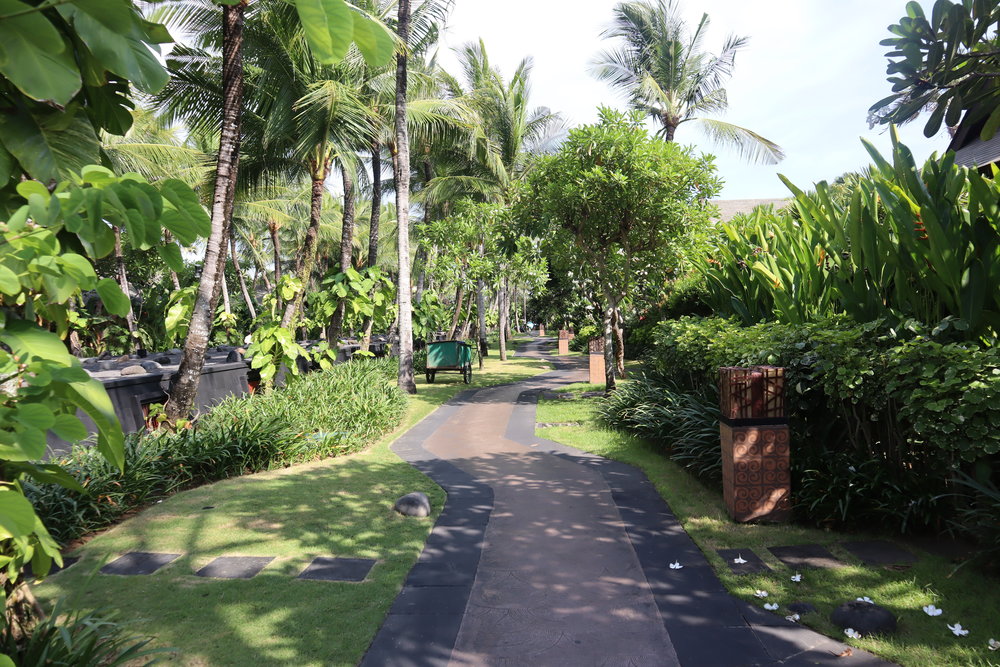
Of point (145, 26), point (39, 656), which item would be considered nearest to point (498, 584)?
point (39, 656)

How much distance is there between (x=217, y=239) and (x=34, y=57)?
23.4ft

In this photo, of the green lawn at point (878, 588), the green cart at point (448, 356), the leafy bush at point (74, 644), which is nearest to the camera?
→ the leafy bush at point (74, 644)

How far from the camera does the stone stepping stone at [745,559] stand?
4.12 meters

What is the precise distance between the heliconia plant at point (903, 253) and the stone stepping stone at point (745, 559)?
2.05 meters

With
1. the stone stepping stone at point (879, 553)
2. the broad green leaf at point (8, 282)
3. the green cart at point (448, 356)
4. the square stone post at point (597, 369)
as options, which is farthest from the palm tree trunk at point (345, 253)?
the broad green leaf at point (8, 282)

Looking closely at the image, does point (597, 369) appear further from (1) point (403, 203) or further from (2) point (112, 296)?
(2) point (112, 296)

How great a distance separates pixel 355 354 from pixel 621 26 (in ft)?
42.5

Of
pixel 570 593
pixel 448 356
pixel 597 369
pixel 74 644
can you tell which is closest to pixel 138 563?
pixel 74 644

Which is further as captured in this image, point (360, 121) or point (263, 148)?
point (263, 148)

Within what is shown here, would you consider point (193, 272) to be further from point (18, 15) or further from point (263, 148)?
point (18, 15)

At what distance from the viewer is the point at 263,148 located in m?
12.9

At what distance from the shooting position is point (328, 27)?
1.32 metres

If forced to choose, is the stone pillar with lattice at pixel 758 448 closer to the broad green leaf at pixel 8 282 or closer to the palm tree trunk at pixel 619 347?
the broad green leaf at pixel 8 282

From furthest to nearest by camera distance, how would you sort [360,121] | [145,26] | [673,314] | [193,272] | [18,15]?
[193,272] < [673,314] < [360,121] < [145,26] < [18,15]
